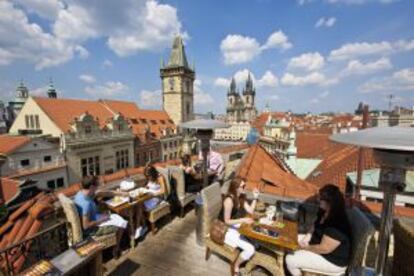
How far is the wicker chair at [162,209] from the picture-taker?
4082mm

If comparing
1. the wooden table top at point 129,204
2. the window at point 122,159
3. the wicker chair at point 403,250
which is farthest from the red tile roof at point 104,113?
the wicker chair at point 403,250

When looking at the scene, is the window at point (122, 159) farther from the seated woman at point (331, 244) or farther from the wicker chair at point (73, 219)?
the seated woman at point (331, 244)

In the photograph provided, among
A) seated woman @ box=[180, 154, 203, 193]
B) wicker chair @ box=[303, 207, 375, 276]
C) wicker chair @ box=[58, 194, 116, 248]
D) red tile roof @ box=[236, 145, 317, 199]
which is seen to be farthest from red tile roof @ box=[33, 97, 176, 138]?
wicker chair @ box=[303, 207, 375, 276]

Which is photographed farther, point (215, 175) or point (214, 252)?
point (215, 175)

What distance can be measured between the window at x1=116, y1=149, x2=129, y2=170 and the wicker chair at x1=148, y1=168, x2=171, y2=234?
72.8ft

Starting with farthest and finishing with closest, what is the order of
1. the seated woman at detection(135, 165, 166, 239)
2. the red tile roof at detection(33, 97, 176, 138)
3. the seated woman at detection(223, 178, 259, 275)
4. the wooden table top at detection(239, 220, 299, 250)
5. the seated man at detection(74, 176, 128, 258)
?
the red tile roof at detection(33, 97, 176, 138) < the seated woman at detection(135, 165, 166, 239) < the seated man at detection(74, 176, 128, 258) < the seated woman at detection(223, 178, 259, 275) < the wooden table top at detection(239, 220, 299, 250)

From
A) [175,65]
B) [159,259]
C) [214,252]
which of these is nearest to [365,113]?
[214,252]

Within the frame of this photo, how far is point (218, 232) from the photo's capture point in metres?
3.10

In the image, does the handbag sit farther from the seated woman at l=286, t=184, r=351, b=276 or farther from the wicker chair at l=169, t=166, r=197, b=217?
the wicker chair at l=169, t=166, r=197, b=217

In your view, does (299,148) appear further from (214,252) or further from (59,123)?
(59,123)

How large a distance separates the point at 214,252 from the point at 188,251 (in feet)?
1.54

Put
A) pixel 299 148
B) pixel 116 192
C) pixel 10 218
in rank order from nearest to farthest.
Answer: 1. pixel 10 218
2. pixel 116 192
3. pixel 299 148

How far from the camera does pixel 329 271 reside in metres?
2.49

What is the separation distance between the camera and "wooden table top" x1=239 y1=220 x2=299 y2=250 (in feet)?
8.50
